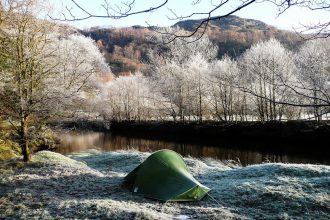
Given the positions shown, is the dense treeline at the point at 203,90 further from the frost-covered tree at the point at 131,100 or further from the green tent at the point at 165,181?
the green tent at the point at 165,181

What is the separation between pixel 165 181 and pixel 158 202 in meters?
0.82

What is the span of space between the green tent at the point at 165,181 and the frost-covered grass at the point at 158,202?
0.24m

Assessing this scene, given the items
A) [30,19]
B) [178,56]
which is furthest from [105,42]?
[30,19]

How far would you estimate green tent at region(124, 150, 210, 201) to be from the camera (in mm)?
8891

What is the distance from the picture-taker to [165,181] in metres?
9.44

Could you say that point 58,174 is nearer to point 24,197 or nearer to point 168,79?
point 24,197

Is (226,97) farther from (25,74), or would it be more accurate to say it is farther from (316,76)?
(25,74)

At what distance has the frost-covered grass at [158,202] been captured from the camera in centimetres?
753

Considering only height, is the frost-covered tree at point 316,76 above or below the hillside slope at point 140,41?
below

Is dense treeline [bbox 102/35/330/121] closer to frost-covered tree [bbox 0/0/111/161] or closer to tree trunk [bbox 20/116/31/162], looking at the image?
frost-covered tree [bbox 0/0/111/161]

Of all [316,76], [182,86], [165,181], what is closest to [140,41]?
[182,86]

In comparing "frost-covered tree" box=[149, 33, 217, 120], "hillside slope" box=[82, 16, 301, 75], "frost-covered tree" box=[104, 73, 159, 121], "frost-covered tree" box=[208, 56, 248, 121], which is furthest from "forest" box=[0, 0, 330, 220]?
"hillside slope" box=[82, 16, 301, 75]

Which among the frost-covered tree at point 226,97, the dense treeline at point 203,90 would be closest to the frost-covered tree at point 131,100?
the dense treeline at point 203,90

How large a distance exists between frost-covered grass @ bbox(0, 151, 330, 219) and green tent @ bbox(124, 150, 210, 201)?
0.24 metres
